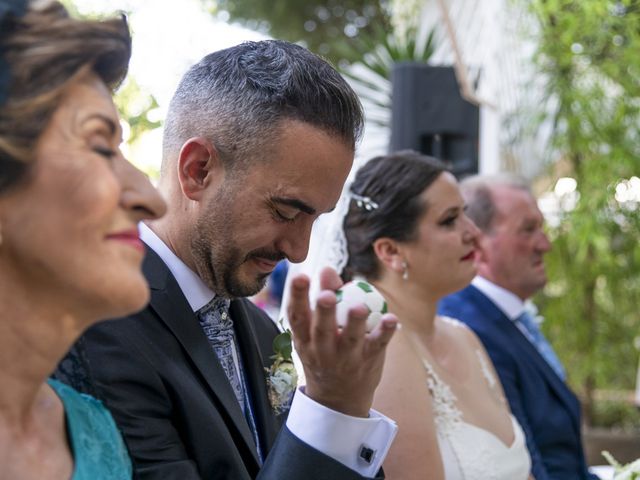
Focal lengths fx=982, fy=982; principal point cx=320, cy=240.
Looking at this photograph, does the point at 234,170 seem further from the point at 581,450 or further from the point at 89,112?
the point at 581,450

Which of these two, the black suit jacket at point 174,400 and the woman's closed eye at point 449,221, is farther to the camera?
the woman's closed eye at point 449,221

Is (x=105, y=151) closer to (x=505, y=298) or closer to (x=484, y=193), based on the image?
(x=505, y=298)

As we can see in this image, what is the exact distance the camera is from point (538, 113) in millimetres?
6848

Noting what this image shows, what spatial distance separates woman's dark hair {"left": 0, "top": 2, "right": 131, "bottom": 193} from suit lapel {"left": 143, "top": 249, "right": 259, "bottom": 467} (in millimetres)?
752

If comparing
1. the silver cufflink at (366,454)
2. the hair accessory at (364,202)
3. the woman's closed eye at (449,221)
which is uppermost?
the hair accessory at (364,202)

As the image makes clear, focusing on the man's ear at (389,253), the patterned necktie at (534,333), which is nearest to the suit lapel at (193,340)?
the man's ear at (389,253)

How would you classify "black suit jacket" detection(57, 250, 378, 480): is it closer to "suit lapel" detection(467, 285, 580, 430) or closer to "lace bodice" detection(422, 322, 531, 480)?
"lace bodice" detection(422, 322, 531, 480)

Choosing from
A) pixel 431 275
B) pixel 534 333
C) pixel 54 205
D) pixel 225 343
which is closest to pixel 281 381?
pixel 225 343

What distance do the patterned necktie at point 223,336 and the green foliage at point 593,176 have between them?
3.55 meters

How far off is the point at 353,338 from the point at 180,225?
719mm

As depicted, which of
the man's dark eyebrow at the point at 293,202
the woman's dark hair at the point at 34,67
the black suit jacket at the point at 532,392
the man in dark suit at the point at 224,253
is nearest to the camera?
the woman's dark hair at the point at 34,67

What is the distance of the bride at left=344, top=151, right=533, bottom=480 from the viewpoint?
3.29 m

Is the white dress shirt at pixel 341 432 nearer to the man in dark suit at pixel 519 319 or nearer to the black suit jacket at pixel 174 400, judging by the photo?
the black suit jacket at pixel 174 400

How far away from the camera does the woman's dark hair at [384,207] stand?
11.5 ft
